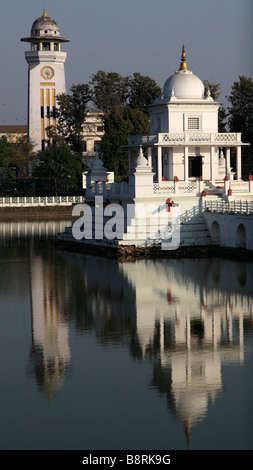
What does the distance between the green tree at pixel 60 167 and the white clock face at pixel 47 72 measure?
42.7 ft

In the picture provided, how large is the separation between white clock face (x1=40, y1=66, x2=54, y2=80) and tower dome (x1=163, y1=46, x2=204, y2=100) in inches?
1506

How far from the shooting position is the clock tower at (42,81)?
255ft

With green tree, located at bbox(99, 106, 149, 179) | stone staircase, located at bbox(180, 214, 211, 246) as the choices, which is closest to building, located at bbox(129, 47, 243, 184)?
stone staircase, located at bbox(180, 214, 211, 246)

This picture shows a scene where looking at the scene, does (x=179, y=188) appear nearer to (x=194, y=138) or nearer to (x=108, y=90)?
(x=194, y=138)

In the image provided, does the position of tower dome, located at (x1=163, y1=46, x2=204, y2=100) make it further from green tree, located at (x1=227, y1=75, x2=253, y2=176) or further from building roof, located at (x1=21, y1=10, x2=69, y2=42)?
building roof, located at (x1=21, y1=10, x2=69, y2=42)

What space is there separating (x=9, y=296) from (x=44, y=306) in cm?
225

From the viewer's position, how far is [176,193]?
35969 millimetres

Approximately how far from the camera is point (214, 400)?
1609cm

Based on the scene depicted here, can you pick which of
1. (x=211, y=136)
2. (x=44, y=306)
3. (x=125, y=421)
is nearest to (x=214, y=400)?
(x=125, y=421)

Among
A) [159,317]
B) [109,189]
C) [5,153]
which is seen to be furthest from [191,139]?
[5,153]

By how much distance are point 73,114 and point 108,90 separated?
13.7ft

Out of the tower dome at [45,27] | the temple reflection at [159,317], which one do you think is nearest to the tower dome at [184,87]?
the temple reflection at [159,317]

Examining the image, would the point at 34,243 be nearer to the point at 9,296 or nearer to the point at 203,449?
Answer: the point at 9,296

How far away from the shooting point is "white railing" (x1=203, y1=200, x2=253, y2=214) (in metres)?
33.8
